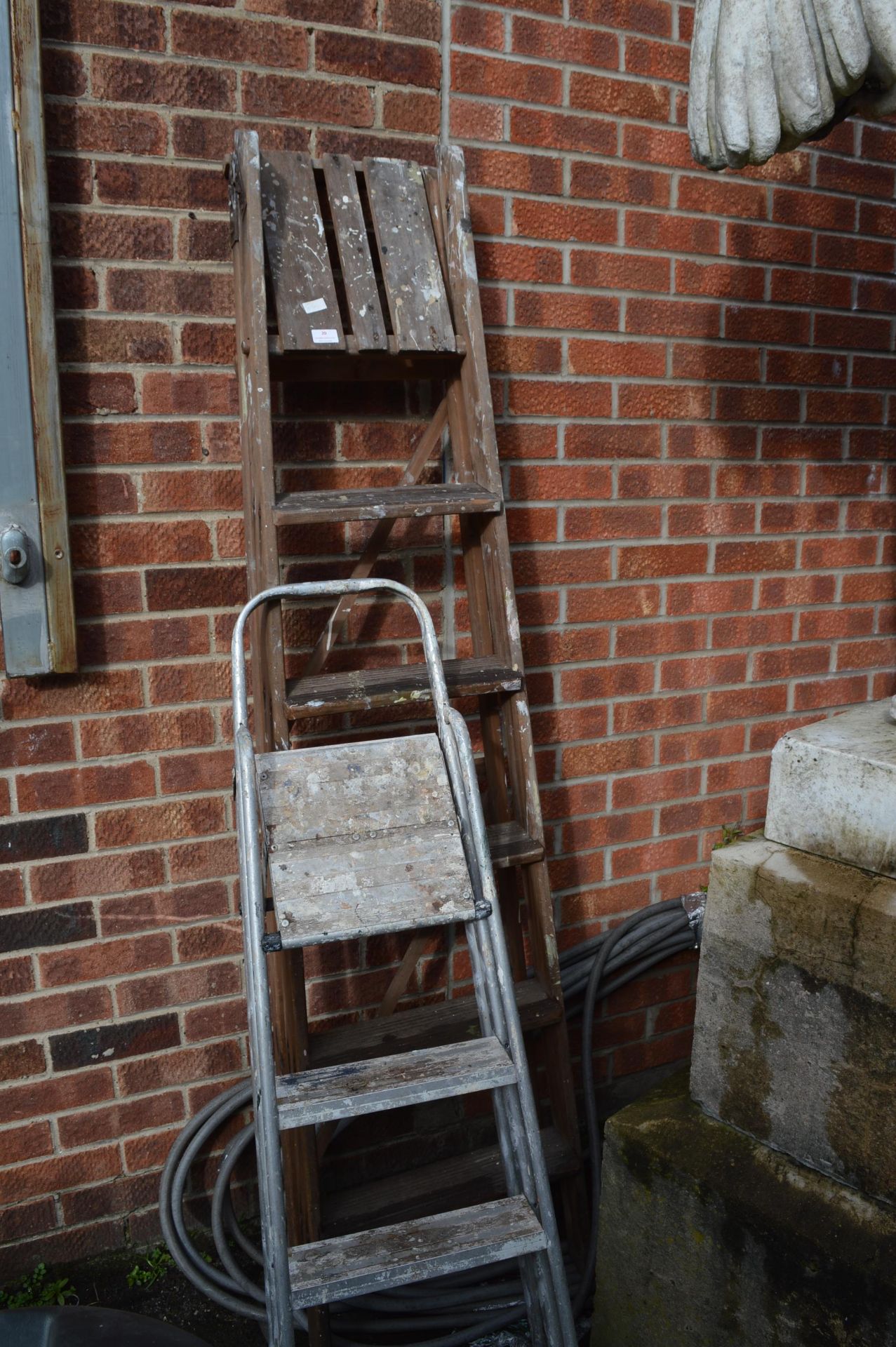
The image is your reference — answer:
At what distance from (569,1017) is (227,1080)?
0.88m

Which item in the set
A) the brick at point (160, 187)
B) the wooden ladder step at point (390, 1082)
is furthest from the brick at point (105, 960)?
the brick at point (160, 187)

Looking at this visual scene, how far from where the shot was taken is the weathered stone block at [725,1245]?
5.80ft

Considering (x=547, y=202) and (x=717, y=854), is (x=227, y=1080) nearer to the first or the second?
(x=717, y=854)

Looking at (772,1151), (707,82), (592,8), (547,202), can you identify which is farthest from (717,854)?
(592,8)

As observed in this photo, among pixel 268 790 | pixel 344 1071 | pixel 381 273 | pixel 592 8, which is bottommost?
pixel 344 1071

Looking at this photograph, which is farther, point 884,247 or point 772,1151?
point 884,247

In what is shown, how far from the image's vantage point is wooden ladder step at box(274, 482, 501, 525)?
2.00 m

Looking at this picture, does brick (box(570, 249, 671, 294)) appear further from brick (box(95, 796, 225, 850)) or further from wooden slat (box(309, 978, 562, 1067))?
wooden slat (box(309, 978, 562, 1067))

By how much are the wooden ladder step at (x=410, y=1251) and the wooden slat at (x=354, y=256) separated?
5.29 feet

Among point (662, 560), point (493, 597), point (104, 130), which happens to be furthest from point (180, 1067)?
point (104, 130)

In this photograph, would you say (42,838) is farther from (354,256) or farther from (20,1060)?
(354,256)

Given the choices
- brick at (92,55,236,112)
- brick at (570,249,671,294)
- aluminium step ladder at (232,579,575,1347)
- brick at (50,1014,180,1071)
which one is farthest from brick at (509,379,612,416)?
brick at (50,1014,180,1071)

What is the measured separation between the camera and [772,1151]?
195 cm

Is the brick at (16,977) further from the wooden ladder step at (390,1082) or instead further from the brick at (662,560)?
the brick at (662,560)
